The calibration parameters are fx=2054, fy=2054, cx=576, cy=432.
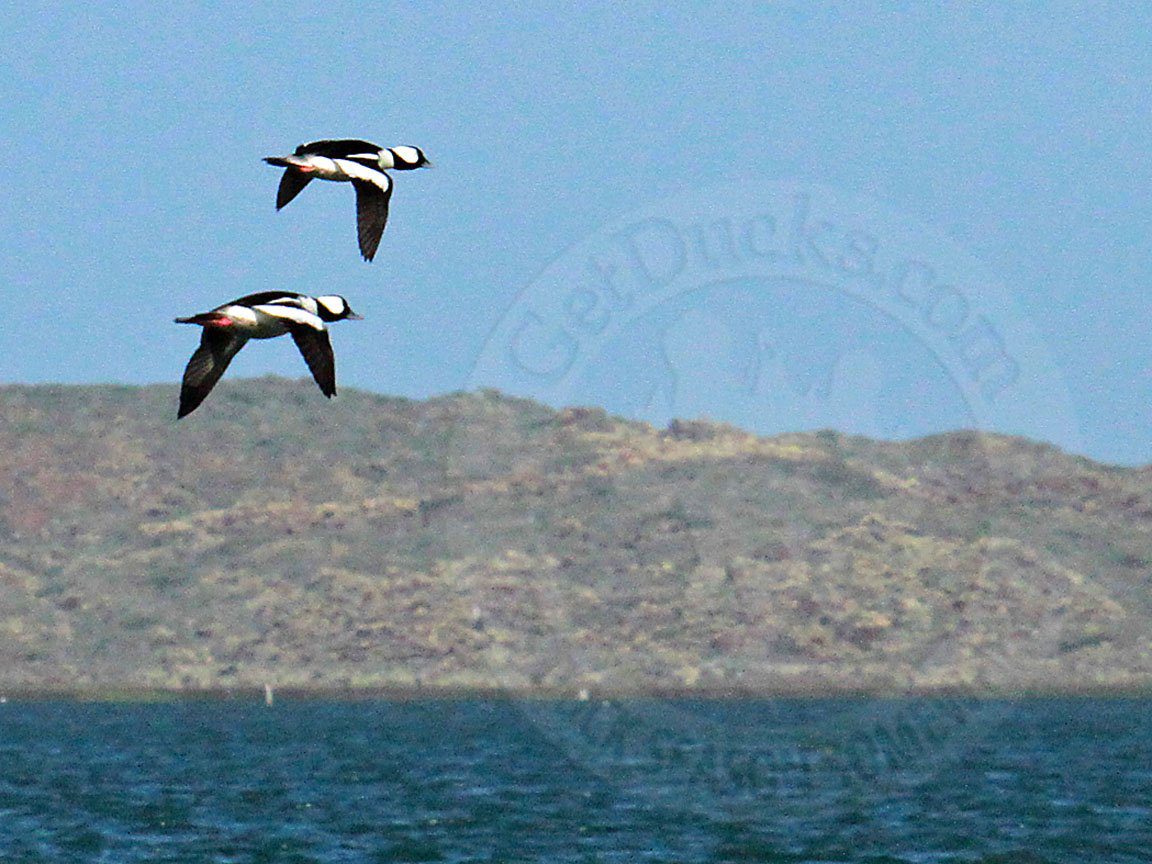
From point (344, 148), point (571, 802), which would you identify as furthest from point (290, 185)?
point (571, 802)

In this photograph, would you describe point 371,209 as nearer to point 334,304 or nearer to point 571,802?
point 334,304

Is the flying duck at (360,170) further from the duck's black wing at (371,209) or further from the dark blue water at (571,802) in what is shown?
the dark blue water at (571,802)

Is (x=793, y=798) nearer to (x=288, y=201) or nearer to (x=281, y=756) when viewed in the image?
(x=281, y=756)

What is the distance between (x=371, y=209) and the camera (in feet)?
83.8

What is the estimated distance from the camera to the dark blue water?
295 ft

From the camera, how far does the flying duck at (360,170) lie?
25203 mm

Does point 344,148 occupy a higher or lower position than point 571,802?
higher

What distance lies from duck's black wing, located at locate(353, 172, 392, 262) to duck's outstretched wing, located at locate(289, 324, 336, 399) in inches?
94.1

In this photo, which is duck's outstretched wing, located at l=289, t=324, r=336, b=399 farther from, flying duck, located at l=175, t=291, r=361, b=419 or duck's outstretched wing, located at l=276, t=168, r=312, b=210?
duck's outstretched wing, located at l=276, t=168, r=312, b=210

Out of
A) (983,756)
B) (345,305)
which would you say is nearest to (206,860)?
(345,305)

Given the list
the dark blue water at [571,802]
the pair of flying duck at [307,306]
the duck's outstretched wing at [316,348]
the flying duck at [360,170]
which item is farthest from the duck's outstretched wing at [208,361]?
the dark blue water at [571,802]

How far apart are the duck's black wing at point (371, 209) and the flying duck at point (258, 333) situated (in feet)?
6.59

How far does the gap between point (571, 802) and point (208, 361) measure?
9660 cm

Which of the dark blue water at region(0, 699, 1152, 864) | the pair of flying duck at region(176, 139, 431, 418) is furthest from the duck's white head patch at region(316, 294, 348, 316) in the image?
the dark blue water at region(0, 699, 1152, 864)
